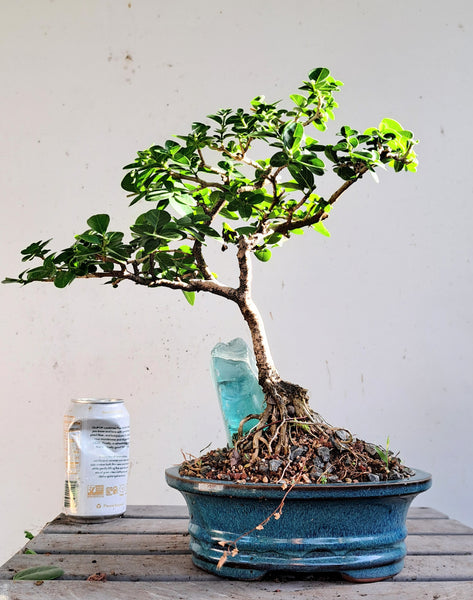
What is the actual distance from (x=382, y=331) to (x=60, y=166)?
1.05 m

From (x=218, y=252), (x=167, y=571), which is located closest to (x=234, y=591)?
(x=167, y=571)

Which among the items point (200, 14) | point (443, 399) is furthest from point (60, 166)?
point (443, 399)

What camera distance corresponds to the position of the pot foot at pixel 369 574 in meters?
0.86

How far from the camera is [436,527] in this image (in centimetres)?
129

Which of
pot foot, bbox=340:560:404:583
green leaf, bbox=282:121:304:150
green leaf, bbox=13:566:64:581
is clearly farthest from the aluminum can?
green leaf, bbox=282:121:304:150

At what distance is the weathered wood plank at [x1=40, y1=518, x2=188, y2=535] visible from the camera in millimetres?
1196

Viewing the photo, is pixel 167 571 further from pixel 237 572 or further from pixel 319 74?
pixel 319 74

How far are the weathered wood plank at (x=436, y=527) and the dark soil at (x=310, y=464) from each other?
37 cm

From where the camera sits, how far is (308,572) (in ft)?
2.77

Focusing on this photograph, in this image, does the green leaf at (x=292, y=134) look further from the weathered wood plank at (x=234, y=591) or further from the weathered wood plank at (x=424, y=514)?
the weathered wood plank at (x=424, y=514)

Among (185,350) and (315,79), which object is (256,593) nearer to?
(315,79)

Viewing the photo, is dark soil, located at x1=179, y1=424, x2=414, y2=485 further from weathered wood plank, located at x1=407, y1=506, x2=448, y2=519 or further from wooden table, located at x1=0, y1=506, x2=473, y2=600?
weathered wood plank, located at x1=407, y1=506, x2=448, y2=519

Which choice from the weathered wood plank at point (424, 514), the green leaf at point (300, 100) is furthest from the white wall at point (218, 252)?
the green leaf at point (300, 100)

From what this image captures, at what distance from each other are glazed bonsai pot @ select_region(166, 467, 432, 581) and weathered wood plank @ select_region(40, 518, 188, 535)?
1.23 ft
